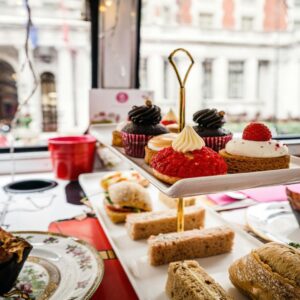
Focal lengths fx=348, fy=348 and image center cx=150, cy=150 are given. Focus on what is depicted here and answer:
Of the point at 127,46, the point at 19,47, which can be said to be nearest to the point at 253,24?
the point at 127,46

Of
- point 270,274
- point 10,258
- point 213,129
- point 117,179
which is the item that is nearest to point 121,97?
point 117,179

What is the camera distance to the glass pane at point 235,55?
3.37m

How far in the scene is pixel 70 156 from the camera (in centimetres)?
189

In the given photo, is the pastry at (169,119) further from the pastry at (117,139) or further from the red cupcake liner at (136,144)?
the red cupcake liner at (136,144)

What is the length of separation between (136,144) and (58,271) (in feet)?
1.45

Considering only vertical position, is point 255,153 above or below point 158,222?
above

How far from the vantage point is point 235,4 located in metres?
3.77

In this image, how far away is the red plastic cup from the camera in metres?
1.87

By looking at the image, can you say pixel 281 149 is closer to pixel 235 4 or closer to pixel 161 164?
pixel 161 164

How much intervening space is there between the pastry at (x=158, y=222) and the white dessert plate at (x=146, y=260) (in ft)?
0.10

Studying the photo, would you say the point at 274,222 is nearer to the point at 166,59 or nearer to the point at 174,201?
the point at 174,201

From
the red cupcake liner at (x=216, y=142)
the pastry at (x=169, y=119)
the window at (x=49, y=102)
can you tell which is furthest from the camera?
the window at (x=49, y=102)

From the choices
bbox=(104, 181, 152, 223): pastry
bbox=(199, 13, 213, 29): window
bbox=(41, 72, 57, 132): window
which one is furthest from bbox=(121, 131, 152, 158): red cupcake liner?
bbox=(199, 13, 213, 29): window

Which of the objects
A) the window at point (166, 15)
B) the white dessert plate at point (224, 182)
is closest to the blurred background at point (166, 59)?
the window at point (166, 15)
